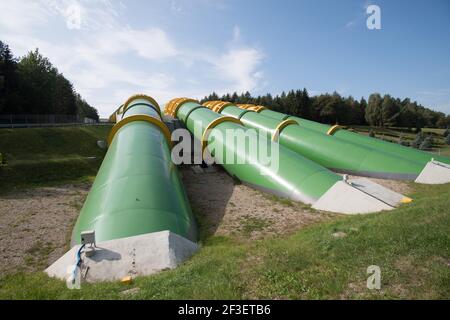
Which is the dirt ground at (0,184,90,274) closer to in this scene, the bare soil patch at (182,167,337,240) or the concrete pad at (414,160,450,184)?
the bare soil patch at (182,167,337,240)

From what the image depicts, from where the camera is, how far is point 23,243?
1018cm

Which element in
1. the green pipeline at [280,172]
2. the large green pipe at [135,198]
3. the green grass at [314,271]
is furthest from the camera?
the green pipeline at [280,172]

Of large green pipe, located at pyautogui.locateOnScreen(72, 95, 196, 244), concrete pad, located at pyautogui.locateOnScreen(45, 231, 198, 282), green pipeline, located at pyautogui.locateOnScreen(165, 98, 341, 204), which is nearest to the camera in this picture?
concrete pad, located at pyautogui.locateOnScreen(45, 231, 198, 282)

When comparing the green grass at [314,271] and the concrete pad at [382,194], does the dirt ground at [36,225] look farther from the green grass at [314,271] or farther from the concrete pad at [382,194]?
the concrete pad at [382,194]

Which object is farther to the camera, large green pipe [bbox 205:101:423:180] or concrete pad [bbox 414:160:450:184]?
large green pipe [bbox 205:101:423:180]

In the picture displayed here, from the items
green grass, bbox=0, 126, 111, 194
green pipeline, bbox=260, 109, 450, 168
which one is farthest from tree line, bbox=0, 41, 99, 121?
green pipeline, bbox=260, 109, 450, 168

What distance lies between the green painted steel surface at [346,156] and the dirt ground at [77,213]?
949 millimetres

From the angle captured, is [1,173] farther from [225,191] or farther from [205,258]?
[205,258]

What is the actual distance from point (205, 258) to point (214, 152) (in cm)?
1186

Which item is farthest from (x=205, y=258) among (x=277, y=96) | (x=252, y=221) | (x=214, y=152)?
(x=277, y=96)

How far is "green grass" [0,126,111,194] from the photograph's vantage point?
1878cm

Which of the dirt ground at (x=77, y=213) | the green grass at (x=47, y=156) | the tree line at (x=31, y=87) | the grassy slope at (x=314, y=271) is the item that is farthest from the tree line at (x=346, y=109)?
the grassy slope at (x=314, y=271)

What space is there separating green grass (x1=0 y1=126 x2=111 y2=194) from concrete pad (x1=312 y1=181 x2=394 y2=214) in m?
14.7

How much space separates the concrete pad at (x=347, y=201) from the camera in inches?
445
